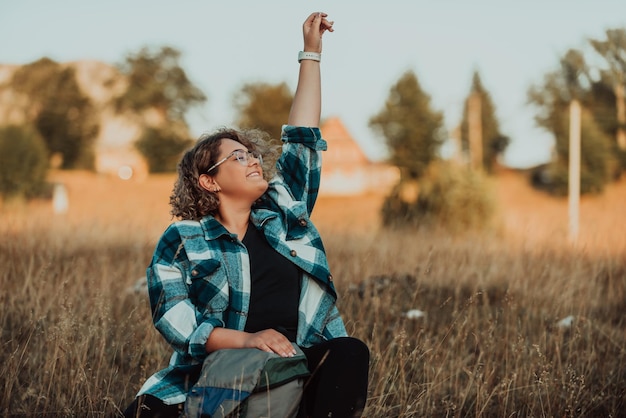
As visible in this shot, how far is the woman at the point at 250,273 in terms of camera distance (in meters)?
2.24

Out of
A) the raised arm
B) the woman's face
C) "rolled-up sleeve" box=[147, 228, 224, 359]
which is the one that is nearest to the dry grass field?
"rolled-up sleeve" box=[147, 228, 224, 359]

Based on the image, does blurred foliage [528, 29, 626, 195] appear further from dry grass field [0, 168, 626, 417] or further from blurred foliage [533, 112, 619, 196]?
dry grass field [0, 168, 626, 417]

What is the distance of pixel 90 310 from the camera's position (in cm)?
418

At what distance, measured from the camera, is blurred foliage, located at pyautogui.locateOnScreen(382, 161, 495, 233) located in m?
15.3

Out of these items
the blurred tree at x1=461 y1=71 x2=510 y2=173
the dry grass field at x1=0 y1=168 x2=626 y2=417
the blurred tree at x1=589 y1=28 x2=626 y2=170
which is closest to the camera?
the dry grass field at x1=0 y1=168 x2=626 y2=417

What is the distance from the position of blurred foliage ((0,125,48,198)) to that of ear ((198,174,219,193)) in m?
31.6

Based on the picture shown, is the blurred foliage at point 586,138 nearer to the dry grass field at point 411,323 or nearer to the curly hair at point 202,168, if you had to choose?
the dry grass field at point 411,323

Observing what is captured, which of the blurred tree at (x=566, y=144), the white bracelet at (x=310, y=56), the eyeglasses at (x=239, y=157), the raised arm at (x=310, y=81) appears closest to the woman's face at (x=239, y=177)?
the eyeglasses at (x=239, y=157)

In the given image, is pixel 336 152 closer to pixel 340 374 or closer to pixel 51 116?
pixel 51 116

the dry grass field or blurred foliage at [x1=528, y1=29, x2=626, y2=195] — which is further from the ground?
blurred foliage at [x1=528, y1=29, x2=626, y2=195]

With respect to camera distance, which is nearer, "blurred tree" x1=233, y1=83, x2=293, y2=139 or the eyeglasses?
the eyeglasses

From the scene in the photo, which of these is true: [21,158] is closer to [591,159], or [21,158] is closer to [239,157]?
[591,159]

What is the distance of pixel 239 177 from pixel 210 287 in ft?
1.51

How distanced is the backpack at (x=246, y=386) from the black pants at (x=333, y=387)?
0.35 feet
